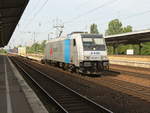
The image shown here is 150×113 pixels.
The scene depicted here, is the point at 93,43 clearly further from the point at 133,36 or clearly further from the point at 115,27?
the point at 115,27

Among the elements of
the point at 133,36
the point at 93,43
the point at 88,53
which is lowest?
the point at 88,53

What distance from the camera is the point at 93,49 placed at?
1825 cm

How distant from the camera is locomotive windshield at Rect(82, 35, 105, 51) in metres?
18.2

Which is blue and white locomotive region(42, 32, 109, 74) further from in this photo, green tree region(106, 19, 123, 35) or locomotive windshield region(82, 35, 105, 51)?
green tree region(106, 19, 123, 35)

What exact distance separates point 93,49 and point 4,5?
23.6ft

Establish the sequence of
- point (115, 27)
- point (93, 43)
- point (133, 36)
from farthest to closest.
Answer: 1. point (115, 27)
2. point (133, 36)
3. point (93, 43)

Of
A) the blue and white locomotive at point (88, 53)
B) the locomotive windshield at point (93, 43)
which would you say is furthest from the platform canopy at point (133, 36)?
the blue and white locomotive at point (88, 53)

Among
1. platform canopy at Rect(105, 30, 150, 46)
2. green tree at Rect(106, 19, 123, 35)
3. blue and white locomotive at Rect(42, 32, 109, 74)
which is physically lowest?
blue and white locomotive at Rect(42, 32, 109, 74)

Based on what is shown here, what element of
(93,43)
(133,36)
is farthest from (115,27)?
(93,43)

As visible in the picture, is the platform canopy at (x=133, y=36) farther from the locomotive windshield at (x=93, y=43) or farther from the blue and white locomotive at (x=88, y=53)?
the blue and white locomotive at (x=88, y=53)

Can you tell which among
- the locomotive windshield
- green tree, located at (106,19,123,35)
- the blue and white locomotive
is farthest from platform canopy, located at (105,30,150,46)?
green tree, located at (106,19,123,35)

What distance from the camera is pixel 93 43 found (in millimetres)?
18531

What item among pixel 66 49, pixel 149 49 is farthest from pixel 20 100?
pixel 149 49

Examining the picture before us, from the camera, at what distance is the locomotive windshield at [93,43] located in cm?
1825
